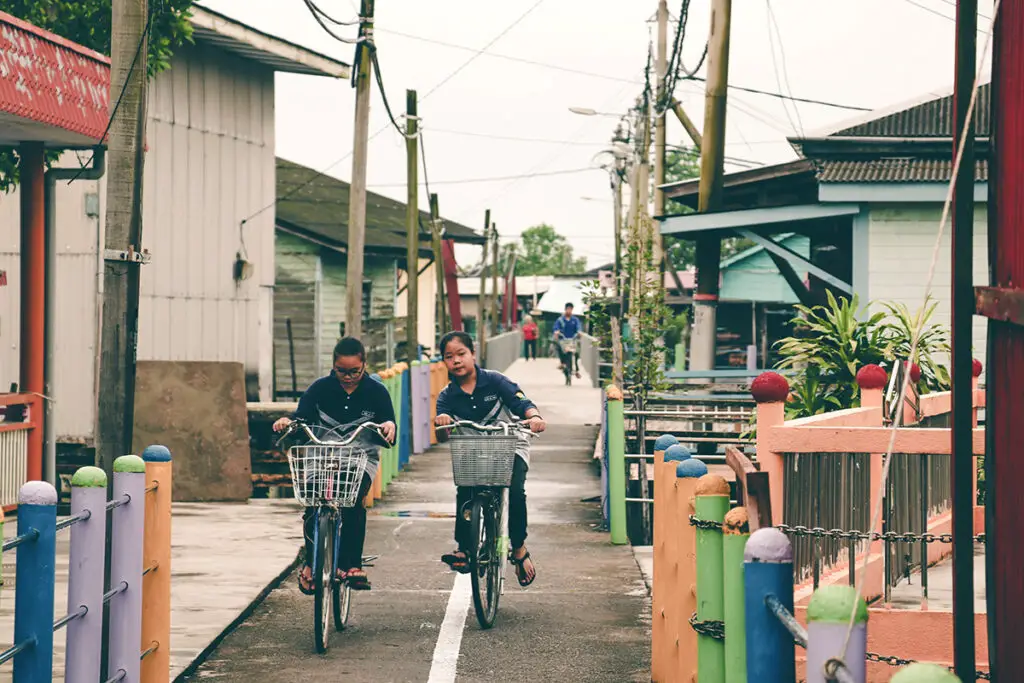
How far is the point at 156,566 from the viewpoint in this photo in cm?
718

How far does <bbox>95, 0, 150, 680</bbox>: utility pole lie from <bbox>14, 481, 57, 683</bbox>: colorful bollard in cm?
224

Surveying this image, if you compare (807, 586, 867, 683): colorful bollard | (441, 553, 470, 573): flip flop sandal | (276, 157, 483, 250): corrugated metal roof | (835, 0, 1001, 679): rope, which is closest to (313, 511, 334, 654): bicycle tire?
(441, 553, 470, 573): flip flop sandal

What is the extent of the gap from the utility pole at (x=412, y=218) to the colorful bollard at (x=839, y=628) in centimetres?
2397

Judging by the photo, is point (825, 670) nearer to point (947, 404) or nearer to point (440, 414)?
point (440, 414)

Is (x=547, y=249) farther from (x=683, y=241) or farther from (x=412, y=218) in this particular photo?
(x=412, y=218)

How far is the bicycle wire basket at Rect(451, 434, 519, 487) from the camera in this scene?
9125mm

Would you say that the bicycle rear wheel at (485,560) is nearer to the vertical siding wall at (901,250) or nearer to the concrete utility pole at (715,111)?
the vertical siding wall at (901,250)

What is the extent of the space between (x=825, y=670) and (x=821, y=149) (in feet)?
53.8

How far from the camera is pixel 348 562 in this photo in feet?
30.0

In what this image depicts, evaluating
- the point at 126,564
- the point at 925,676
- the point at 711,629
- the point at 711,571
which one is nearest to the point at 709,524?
the point at 711,571

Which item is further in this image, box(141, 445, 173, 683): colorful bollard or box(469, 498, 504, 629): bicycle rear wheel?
box(469, 498, 504, 629): bicycle rear wheel

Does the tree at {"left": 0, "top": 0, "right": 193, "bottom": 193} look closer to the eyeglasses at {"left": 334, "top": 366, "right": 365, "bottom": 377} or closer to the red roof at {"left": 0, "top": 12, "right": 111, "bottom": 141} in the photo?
the red roof at {"left": 0, "top": 12, "right": 111, "bottom": 141}

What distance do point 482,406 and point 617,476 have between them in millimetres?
3539

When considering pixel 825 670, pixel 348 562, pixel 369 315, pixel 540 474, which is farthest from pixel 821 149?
pixel 369 315
